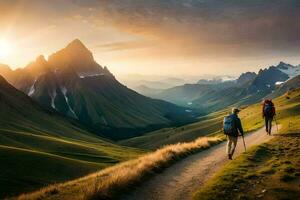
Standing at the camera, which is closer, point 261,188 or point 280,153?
point 261,188

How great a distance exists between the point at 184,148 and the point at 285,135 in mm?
13298

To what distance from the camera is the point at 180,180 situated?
24516 mm

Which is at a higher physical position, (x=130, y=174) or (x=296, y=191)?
(x=130, y=174)

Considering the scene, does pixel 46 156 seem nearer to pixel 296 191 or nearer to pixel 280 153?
pixel 280 153

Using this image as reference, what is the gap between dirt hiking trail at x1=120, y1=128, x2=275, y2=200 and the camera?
20.8 m

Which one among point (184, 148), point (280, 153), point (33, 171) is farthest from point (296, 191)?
point (33, 171)

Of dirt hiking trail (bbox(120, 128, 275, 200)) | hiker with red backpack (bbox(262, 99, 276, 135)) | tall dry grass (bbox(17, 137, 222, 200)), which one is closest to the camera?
tall dry grass (bbox(17, 137, 222, 200))

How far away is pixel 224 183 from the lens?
2208 cm

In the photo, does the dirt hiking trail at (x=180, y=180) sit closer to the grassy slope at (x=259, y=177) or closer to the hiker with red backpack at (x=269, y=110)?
the grassy slope at (x=259, y=177)

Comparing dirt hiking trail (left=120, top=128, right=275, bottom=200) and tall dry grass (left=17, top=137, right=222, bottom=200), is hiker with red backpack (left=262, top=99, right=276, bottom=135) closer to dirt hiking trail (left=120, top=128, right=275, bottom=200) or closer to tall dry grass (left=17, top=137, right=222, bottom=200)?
dirt hiking trail (left=120, top=128, right=275, bottom=200)

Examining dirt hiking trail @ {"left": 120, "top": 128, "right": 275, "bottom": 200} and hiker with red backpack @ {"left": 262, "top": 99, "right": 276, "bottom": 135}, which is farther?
hiker with red backpack @ {"left": 262, "top": 99, "right": 276, "bottom": 135}

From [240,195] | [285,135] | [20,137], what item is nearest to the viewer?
[240,195]

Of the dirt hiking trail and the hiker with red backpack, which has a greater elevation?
the hiker with red backpack

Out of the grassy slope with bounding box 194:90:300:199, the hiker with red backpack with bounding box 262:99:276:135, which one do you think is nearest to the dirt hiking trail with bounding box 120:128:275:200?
the grassy slope with bounding box 194:90:300:199
